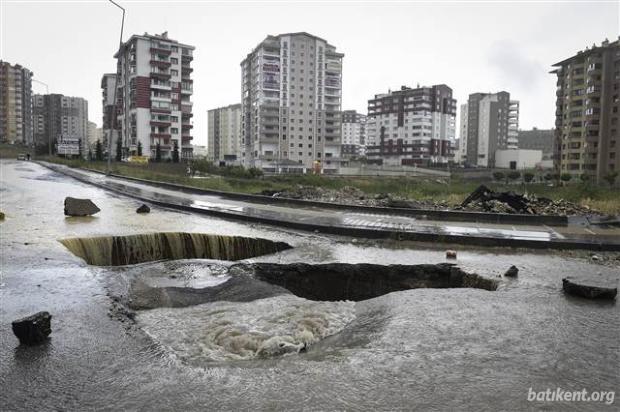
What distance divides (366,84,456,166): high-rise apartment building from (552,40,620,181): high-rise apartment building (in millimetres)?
44980

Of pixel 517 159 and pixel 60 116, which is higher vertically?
pixel 60 116

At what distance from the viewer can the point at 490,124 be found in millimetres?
134250

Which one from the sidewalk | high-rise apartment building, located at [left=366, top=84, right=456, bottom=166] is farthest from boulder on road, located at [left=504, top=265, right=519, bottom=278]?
high-rise apartment building, located at [left=366, top=84, right=456, bottom=166]

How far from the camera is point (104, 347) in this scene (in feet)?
15.8

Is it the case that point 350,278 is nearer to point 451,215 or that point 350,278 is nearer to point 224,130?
point 451,215

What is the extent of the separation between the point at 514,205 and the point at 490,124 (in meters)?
127

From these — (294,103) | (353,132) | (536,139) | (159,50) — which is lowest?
(536,139)

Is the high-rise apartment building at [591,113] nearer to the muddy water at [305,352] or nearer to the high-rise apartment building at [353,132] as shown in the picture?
the muddy water at [305,352]

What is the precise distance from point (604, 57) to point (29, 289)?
272 feet

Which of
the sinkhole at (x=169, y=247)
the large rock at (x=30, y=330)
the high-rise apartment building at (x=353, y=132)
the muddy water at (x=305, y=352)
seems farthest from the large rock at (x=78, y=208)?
the high-rise apartment building at (x=353, y=132)

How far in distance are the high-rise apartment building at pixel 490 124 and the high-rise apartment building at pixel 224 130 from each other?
7003cm

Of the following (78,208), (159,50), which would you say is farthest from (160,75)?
(78,208)

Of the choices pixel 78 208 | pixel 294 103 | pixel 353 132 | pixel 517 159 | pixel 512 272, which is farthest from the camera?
pixel 353 132

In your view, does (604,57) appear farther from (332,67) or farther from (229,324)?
(229,324)
